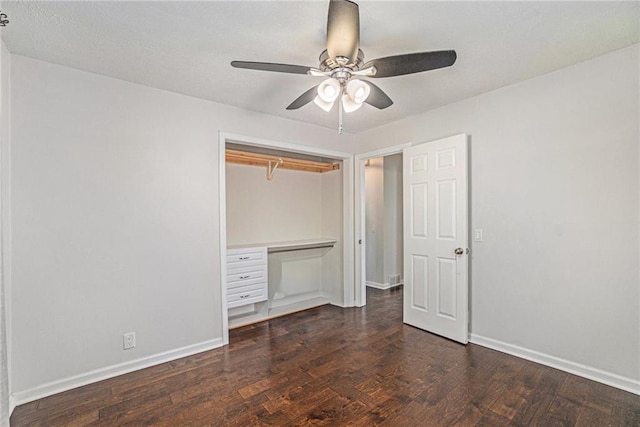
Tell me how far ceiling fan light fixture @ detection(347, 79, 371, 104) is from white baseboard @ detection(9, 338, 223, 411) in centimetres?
265

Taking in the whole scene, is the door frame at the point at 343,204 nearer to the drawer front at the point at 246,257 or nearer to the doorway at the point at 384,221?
the drawer front at the point at 246,257

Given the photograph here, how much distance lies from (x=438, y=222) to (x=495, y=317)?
106cm

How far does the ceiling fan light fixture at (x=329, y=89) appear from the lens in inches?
71.7

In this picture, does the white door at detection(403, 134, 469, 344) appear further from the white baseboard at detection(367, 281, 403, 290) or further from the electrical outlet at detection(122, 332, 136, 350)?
the electrical outlet at detection(122, 332, 136, 350)

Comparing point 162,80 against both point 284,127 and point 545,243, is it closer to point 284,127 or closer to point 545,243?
point 284,127

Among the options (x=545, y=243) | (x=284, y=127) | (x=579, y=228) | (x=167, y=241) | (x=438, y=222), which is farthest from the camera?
(x=284, y=127)

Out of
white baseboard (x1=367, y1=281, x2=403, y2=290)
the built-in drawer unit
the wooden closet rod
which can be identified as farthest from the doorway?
the built-in drawer unit

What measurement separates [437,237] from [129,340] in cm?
311

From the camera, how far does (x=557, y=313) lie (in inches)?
96.5

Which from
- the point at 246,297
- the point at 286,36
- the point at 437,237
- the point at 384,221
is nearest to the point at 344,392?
the point at 246,297

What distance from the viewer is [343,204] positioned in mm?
4281

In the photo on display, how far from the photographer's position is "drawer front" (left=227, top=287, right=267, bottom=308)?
131 inches

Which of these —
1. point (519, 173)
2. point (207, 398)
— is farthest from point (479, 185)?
point (207, 398)

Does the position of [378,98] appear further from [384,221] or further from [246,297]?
[384,221]
